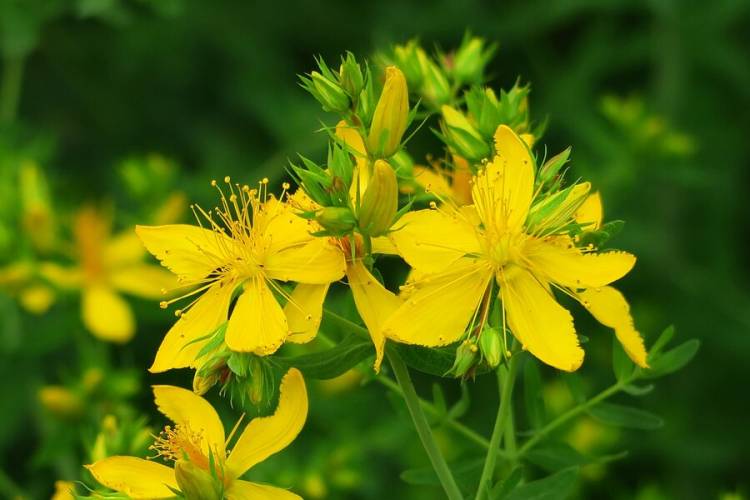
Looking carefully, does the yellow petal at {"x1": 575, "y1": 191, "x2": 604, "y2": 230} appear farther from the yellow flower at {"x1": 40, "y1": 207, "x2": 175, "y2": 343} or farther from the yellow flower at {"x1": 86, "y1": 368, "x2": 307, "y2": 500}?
the yellow flower at {"x1": 40, "y1": 207, "x2": 175, "y2": 343}

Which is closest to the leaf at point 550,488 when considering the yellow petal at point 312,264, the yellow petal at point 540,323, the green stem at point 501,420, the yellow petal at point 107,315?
the green stem at point 501,420

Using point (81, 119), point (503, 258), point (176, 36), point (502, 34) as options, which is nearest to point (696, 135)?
point (502, 34)

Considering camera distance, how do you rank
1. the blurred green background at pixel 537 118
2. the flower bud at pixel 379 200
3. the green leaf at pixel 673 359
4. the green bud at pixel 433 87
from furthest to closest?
the blurred green background at pixel 537 118, the green bud at pixel 433 87, the green leaf at pixel 673 359, the flower bud at pixel 379 200

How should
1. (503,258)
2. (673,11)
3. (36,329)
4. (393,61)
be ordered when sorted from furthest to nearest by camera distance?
(673,11) < (36,329) < (393,61) < (503,258)

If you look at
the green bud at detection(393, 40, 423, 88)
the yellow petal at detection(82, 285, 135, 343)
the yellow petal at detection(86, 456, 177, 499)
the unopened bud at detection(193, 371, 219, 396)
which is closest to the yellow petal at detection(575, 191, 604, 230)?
the green bud at detection(393, 40, 423, 88)

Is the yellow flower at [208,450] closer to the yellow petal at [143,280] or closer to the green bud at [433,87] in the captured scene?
the green bud at [433,87]

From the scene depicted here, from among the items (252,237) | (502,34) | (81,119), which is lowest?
(252,237)

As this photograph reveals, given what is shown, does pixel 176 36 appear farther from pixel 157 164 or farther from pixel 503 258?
pixel 503 258

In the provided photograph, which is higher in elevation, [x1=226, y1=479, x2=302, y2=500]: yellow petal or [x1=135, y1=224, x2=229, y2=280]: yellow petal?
[x1=135, y1=224, x2=229, y2=280]: yellow petal
